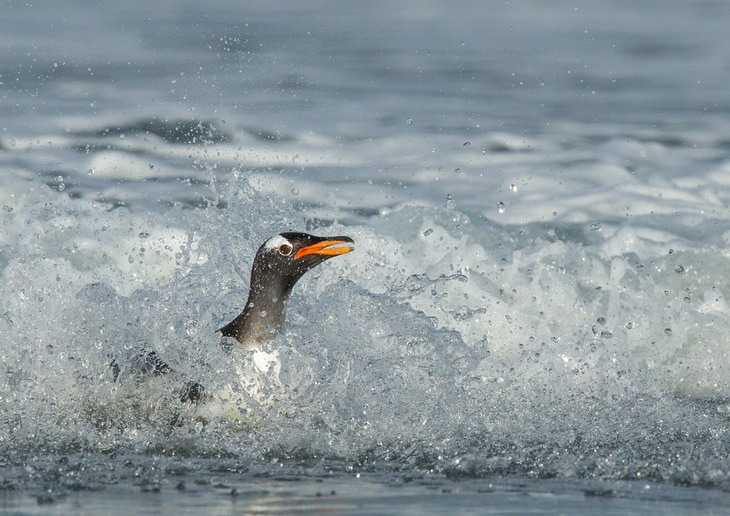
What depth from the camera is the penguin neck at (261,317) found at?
25.4ft

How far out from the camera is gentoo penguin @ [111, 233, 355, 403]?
25.4 ft

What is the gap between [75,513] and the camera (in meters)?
5.27

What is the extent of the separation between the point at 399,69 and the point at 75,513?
14.0 m

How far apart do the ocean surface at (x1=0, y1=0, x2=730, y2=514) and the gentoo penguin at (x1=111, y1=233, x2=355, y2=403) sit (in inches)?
6.3

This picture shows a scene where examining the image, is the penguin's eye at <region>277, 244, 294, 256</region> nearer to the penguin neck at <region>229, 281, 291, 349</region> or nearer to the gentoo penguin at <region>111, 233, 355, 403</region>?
the gentoo penguin at <region>111, 233, 355, 403</region>

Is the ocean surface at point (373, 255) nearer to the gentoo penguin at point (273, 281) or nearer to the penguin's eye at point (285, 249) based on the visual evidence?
the gentoo penguin at point (273, 281)

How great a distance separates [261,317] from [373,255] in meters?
3.30

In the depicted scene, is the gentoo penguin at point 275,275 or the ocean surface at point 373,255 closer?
the ocean surface at point 373,255

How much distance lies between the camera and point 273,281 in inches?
310

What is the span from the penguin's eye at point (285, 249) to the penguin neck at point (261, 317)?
20 cm

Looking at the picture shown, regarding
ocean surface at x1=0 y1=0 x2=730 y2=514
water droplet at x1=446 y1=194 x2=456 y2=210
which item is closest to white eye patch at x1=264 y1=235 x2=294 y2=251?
ocean surface at x1=0 y1=0 x2=730 y2=514

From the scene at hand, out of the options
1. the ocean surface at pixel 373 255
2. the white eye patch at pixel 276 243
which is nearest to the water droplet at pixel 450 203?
the ocean surface at pixel 373 255

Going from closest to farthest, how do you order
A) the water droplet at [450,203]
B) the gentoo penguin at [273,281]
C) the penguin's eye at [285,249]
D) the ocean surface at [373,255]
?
the ocean surface at [373,255] → the gentoo penguin at [273,281] → the penguin's eye at [285,249] → the water droplet at [450,203]

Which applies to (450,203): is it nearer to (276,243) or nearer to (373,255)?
(373,255)
